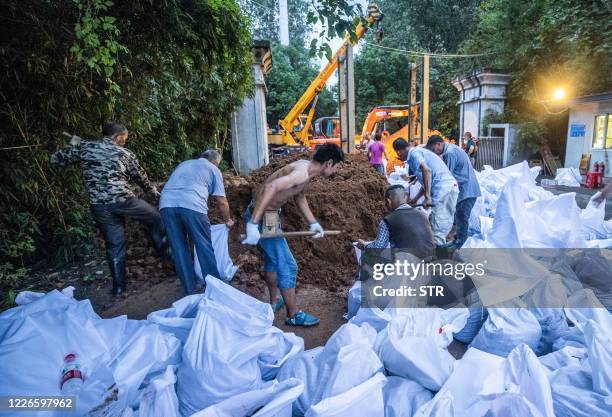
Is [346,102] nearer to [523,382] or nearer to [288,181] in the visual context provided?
[288,181]

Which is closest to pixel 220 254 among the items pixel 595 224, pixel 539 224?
pixel 539 224

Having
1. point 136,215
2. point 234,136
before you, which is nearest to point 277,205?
point 136,215

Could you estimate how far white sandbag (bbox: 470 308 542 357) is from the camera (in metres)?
2.07

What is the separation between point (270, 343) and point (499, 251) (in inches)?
76.8

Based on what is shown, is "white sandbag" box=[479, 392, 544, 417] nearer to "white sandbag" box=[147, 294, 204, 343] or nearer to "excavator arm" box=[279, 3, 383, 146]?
"white sandbag" box=[147, 294, 204, 343]

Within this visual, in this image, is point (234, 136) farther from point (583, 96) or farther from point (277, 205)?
point (583, 96)

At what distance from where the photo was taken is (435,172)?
12.8 ft

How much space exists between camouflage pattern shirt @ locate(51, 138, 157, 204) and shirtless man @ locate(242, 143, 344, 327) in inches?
47.7

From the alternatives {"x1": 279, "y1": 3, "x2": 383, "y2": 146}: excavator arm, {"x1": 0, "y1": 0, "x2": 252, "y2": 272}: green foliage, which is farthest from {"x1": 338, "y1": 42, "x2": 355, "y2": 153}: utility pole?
{"x1": 279, "y1": 3, "x2": 383, "y2": 146}: excavator arm

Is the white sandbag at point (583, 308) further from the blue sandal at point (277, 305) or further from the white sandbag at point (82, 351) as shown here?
the white sandbag at point (82, 351)

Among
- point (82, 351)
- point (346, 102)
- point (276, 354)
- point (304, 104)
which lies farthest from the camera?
point (304, 104)

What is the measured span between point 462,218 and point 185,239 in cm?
308

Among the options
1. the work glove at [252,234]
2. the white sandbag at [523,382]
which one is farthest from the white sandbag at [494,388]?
the work glove at [252,234]

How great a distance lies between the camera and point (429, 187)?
153 inches
